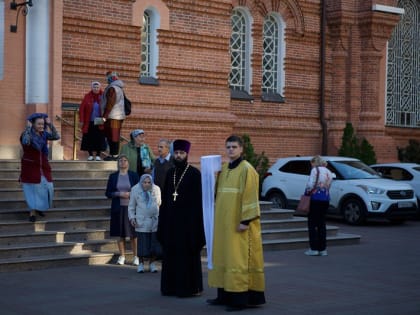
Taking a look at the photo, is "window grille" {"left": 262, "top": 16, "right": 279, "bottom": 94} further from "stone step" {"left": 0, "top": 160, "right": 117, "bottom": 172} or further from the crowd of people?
the crowd of people

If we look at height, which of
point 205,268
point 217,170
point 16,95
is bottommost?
point 205,268

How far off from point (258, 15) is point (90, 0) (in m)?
6.56

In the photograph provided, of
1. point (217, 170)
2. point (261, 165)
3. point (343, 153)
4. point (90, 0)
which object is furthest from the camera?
point (343, 153)

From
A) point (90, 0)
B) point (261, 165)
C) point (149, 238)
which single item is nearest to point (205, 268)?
point (149, 238)

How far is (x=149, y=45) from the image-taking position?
859 inches

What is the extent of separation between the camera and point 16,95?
60.2 feet

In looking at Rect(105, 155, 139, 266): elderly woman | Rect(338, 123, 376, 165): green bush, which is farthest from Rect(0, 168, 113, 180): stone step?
Rect(338, 123, 376, 165): green bush

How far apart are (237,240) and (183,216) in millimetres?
1135

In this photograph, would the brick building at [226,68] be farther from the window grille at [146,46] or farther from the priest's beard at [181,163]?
the priest's beard at [181,163]

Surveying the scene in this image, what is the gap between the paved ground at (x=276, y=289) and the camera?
1003 centimetres

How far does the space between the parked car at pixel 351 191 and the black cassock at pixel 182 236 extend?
395 inches

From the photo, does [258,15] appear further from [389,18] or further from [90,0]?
[90,0]

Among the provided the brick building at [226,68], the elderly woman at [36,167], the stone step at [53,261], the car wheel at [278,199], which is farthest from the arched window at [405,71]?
the stone step at [53,261]

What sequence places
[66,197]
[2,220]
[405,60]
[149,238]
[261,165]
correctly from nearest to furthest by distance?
[149,238], [2,220], [66,197], [261,165], [405,60]
